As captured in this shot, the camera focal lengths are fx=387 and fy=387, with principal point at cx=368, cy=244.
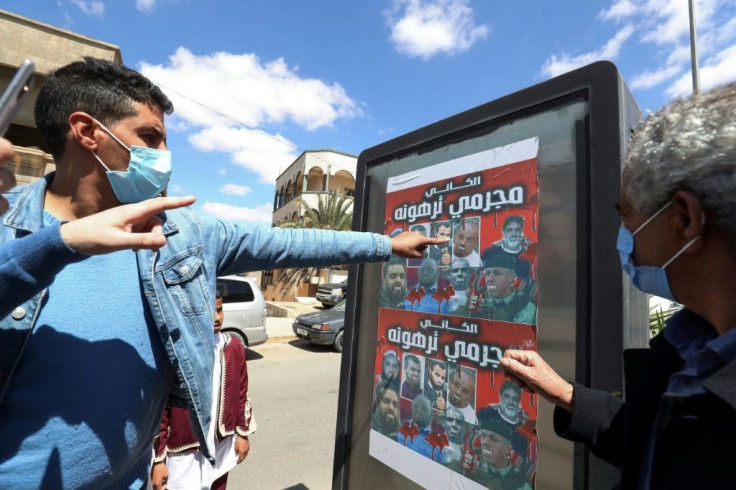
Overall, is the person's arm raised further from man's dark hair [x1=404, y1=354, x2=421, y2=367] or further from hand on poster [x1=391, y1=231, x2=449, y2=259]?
man's dark hair [x1=404, y1=354, x2=421, y2=367]

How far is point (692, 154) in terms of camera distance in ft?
2.82

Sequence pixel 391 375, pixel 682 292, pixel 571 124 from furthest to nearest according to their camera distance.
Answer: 1. pixel 391 375
2. pixel 571 124
3. pixel 682 292

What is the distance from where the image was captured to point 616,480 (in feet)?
3.98

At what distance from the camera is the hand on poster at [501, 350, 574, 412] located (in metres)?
1.22

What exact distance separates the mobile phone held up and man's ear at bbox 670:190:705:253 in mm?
1421

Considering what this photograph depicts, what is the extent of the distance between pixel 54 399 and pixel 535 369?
1398 millimetres

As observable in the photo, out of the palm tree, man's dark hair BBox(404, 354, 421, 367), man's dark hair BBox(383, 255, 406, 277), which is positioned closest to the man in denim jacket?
man's dark hair BBox(383, 255, 406, 277)

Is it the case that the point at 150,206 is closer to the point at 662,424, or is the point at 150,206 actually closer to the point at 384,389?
the point at 662,424

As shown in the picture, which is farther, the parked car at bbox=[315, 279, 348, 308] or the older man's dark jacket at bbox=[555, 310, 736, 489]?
the parked car at bbox=[315, 279, 348, 308]

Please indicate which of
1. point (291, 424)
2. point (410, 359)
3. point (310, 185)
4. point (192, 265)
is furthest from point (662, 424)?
point (310, 185)

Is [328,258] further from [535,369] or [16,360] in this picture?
[16,360]

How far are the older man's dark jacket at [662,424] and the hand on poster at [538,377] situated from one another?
0.12ft

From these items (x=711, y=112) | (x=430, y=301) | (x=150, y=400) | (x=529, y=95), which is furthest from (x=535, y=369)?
(x=150, y=400)

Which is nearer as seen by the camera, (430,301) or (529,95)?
(529,95)
